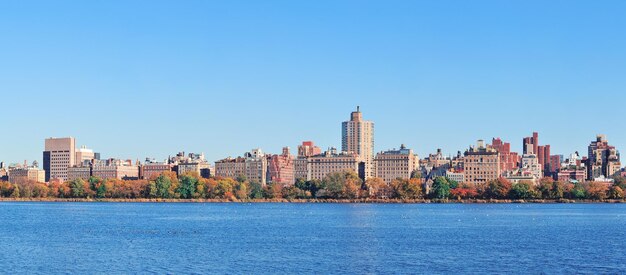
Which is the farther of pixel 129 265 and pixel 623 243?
pixel 623 243

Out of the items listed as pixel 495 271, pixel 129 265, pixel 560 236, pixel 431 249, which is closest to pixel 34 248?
pixel 129 265

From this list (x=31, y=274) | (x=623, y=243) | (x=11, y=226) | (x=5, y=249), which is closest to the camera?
(x=31, y=274)

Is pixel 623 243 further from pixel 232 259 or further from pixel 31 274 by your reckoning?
pixel 31 274

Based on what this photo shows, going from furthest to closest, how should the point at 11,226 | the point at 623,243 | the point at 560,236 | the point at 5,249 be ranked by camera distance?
1. the point at 11,226
2. the point at 560,236
3. the point at 623,243
4. the point at 5,249

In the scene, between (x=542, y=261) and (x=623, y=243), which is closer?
(x=542, y=261)

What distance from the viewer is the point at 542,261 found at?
185ft

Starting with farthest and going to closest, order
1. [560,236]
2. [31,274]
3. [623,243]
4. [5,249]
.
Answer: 1. [560,236]
2. [623,243]
3. [5,249]
4. [31,274]

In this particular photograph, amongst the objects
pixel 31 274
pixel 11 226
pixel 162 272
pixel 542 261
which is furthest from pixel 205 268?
pixel 11 226

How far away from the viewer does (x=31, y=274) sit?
50312 millimetres

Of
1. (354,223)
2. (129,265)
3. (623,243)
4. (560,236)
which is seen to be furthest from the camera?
(354,223)

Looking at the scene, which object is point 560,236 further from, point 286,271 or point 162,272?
point 162,272

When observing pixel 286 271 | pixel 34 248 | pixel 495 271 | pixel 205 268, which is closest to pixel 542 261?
pixel 495 271

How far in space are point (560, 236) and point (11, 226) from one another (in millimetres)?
47033

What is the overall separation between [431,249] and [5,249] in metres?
26.4
